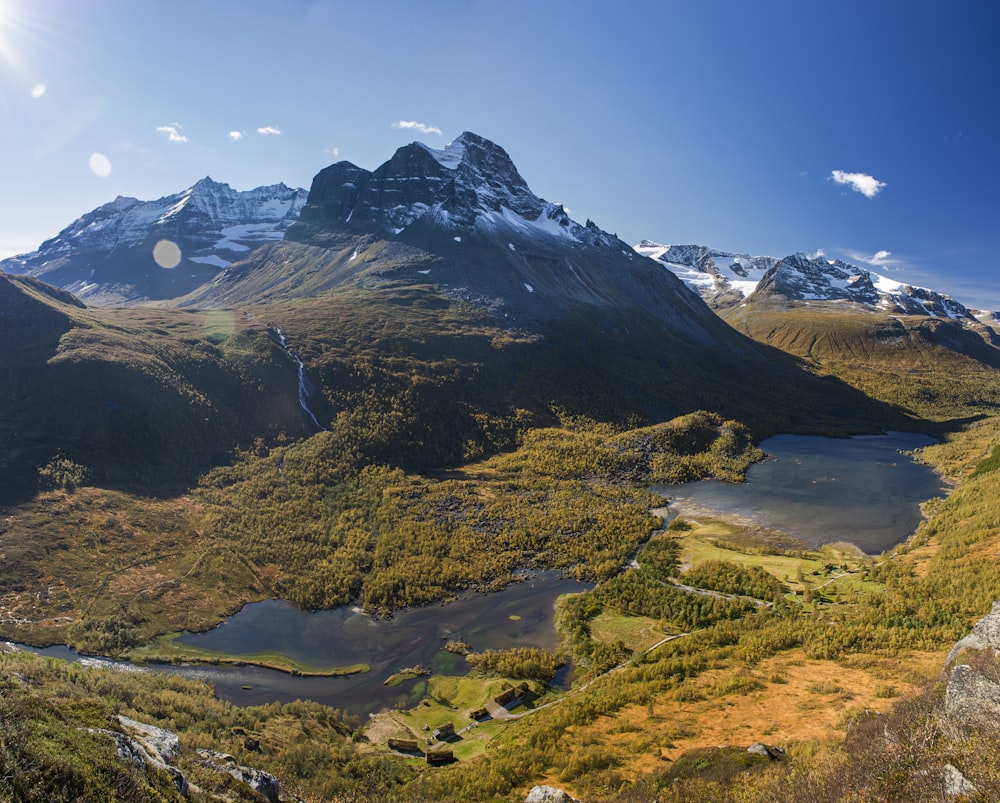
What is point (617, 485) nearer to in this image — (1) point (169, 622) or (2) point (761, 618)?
(2) point (761, 618)

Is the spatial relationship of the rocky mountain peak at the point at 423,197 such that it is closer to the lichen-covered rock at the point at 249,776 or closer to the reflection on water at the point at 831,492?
the reflection on water at the point at 831,492

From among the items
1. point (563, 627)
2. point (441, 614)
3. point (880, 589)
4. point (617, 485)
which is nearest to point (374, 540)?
point (441, 614)

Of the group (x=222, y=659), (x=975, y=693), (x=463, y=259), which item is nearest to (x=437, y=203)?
(x=463, y=259)

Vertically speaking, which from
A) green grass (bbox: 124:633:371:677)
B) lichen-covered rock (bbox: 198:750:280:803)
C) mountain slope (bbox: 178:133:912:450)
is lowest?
green grass (bbox: 124:633:371:677)

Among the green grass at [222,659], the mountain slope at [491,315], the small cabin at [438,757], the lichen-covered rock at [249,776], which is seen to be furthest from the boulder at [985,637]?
the mountain slope at [491,315]

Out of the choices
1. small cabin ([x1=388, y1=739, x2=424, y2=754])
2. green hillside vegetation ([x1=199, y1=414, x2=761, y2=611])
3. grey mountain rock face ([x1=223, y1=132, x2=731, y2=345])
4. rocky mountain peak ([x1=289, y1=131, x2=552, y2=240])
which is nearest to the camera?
small cabin ([x1=388, y1=739, x2=424, y2=754])

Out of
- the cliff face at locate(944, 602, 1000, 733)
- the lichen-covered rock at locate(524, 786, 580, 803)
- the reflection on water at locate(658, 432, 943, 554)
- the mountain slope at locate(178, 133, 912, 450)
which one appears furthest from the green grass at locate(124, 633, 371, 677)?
the reflection on water at locate(658, 432, 943, 554)

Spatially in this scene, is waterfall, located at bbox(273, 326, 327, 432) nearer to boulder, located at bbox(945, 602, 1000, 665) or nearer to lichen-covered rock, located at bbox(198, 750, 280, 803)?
lichen-covered rock, located at bbox(198, 750, 280, 803)
